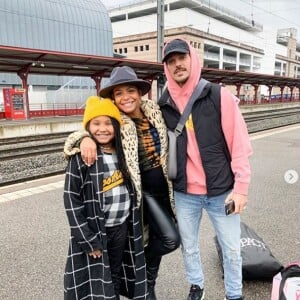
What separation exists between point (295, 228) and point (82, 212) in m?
2.86

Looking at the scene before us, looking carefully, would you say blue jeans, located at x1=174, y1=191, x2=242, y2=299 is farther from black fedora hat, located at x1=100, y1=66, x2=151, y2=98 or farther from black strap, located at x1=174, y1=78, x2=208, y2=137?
black fedora hat, located at x1=100, y1=66, x2=151, y2=98

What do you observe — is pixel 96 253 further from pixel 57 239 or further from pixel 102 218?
pixel 57 239

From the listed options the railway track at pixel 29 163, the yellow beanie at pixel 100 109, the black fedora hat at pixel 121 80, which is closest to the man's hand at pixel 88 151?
the yellow beanie at pixel 100 109

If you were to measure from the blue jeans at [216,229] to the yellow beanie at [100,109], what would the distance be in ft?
2.27

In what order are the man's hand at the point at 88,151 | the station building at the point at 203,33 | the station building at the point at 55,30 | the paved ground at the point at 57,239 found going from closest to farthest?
the man's hand at the point at 88,151
the paved ground at the point at 57,239
the station building at the point at 55,30
the station building at the point at 203,33

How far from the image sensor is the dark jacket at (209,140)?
209cm

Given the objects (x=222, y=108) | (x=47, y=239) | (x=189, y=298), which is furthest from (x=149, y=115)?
(x=47, y=239)

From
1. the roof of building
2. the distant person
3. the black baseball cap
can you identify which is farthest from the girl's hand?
the roof of building

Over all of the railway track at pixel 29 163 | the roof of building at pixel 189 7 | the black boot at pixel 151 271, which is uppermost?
the roof of building at pixel 189 7

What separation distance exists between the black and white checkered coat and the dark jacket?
47cm

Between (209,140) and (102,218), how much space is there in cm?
81

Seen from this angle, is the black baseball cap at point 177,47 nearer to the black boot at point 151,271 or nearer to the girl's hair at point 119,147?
the girl's hair at point 119,147

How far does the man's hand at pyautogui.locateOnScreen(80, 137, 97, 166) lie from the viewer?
6.38ft

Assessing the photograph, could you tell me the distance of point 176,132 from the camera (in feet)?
7.04
